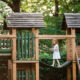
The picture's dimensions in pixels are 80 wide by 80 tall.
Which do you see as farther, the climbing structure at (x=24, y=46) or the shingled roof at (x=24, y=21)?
the shingled roof at (x=24, y=21)

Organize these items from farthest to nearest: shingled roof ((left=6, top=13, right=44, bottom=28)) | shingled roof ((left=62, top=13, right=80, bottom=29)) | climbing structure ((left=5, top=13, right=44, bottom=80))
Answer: shingled roof ((left=62, top=13, right=80, bottom=29)), shingled roof ((left=6, top=13, right=44, bottom=28)), climbing structure ((left=5, top=13, right=44, bottom=80))

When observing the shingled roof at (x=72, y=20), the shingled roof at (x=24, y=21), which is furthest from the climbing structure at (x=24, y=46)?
the shingled roof at (x=72, y=20)

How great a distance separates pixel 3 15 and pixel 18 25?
0.81 m

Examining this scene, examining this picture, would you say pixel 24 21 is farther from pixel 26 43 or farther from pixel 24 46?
pixel 24 46

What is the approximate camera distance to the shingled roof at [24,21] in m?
13.4

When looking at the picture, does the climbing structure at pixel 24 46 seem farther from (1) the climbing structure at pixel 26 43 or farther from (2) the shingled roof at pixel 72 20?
(2) the shingled roof at pixel 72 20

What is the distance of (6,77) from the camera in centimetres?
1630

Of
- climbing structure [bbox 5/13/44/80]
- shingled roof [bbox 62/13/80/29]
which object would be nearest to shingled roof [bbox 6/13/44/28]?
climbing structure [bbox 5/13/44/80]

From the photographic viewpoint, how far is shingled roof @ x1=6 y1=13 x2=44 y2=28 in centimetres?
1338

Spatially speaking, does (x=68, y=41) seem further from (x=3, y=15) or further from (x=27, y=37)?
(x=3, y=15)

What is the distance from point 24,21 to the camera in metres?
13.6

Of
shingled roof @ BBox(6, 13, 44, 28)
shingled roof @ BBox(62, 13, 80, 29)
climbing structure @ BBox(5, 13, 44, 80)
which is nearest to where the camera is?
climbing structure @ BBox(5, 13, 44, 80)

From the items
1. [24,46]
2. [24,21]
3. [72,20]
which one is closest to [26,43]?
[24,46]

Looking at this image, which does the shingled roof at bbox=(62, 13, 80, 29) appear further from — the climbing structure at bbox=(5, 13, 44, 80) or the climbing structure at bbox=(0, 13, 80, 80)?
the climbing structure at bbox=(5, 13, 44, 80)
